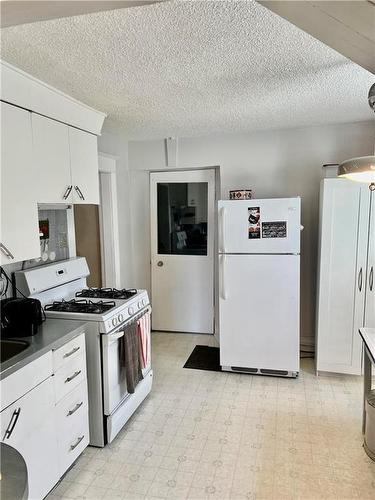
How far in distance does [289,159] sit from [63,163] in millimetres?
2270

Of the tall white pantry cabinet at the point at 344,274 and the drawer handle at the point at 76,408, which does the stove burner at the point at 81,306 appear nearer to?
the drawer handle at the point at 76,408

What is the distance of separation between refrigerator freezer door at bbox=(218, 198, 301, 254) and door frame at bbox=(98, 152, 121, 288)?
49.1 inches

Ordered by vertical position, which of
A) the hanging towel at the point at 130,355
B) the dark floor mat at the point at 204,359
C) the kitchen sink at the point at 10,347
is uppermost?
the kitchen sink at the point at 10,347

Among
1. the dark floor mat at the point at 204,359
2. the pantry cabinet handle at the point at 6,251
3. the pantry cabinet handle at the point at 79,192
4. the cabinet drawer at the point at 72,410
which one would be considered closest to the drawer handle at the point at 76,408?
the cabinet drawer at the point at 72,410

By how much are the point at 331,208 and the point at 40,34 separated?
2.46 meters

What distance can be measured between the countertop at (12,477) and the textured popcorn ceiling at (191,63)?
1.58 metres

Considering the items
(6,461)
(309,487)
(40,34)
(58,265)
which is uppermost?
(40,34)

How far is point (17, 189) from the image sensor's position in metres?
2.01

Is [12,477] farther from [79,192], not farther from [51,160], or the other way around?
[79,192]

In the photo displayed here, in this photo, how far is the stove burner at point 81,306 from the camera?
7.94 feet

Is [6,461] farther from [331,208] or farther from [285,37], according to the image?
[331,208]

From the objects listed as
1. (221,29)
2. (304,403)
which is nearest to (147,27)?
(221,29)

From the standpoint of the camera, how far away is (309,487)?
6.53 feet

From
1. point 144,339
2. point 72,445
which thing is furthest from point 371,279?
point 72,445
